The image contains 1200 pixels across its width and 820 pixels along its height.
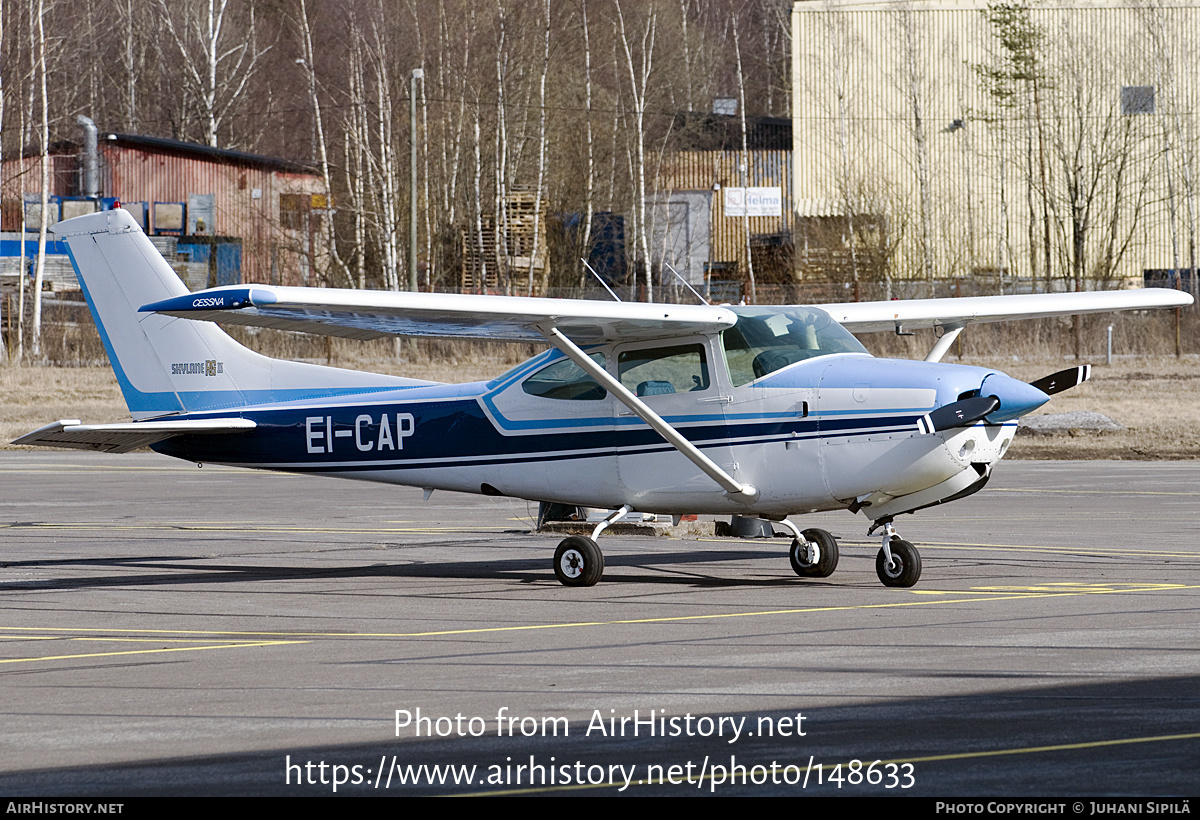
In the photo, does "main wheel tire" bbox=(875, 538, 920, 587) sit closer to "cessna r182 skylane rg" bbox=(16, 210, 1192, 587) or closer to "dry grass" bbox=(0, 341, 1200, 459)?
"cessna r182 skylane rg" bbox=(16, 210, 1192, 587)

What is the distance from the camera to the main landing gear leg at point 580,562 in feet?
37.4

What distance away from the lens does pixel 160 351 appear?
13445mm

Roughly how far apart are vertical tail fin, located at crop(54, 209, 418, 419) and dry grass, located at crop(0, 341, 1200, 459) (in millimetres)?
14492

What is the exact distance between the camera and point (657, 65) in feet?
194

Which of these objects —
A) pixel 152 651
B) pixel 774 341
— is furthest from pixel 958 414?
pixel 152 651

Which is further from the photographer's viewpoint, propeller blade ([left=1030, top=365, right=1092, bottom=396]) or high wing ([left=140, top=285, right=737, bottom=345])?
propeller blade ([left=1030, top=365, right=1092, bottom=396])

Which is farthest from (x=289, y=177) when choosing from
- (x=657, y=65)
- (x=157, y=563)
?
(x=157, y=563)

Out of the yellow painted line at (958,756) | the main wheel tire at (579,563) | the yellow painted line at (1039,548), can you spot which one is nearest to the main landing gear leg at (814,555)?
the main wheel tire at (579,563)

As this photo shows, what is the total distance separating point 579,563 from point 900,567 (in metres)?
2.51

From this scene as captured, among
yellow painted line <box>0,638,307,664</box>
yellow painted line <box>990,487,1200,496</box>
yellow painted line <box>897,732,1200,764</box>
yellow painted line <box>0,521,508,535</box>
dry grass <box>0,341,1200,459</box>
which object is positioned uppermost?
dry grass <box>0,341,1200,459</box>

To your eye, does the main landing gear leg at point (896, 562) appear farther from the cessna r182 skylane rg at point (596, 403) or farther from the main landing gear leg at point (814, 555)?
the main landing gear leg at point (814, 555)


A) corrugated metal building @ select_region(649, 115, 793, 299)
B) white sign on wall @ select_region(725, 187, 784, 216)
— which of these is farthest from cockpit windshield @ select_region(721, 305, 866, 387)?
white sign on wall @ select_region(725, 187, 784, 216)

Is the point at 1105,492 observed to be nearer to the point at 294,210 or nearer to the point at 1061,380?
the point at 1061,380

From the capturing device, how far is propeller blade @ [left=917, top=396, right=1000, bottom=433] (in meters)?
10.0
